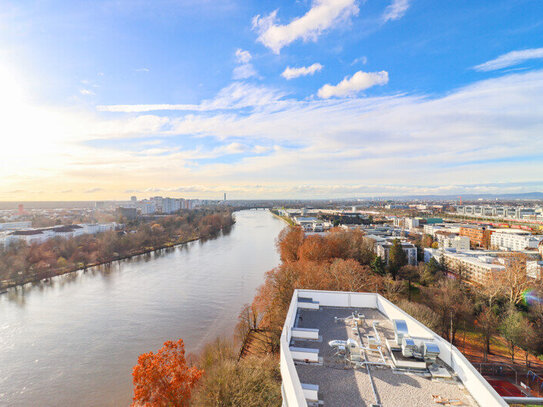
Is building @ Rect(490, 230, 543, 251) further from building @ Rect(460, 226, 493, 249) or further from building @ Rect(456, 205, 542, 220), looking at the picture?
building @ Rect(456, 205, 542, 220)

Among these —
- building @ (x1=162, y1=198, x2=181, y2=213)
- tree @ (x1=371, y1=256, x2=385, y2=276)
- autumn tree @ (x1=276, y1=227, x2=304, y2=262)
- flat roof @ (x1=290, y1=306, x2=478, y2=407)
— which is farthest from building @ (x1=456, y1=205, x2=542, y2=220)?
building @ (x1=162, y1=198, x2=181, y2=213)

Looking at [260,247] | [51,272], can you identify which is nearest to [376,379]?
[51,272]

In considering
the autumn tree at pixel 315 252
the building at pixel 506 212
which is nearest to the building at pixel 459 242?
the autumn tree at pixel 315 252

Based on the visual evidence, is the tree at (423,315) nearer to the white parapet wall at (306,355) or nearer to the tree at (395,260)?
the tree at (395,260)

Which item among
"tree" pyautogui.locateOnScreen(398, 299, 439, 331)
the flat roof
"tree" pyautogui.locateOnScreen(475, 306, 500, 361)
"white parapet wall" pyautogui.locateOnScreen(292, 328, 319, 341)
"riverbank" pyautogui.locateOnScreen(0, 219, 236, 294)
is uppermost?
"white parapet wall" pyautogui.locateOnScreen(292, 328, 319, 341)

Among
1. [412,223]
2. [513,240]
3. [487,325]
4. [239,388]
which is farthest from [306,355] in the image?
[412,223]

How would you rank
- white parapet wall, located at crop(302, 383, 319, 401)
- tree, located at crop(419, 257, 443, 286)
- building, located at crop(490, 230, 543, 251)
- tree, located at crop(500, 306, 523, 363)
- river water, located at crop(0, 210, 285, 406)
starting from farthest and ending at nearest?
building, located at crop(490, 230, 543, 251) < tree, located at crop(419, 257, 443, 286) < tree, located at crop(500, 306, 523, 363) < river water, located at crop(0, 210, 285, 406) < white parapet wall, located at crop(302, 383, 319, 401)
